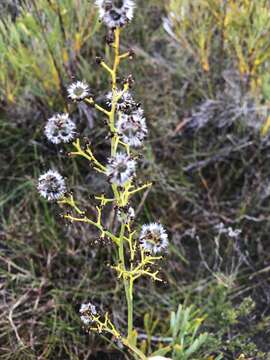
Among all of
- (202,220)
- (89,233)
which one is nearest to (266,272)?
(202,220)

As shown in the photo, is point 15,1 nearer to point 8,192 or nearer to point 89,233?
point 8,192

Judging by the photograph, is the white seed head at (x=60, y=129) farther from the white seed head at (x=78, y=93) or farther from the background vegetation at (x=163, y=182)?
the background vegetation at (x=163, y=182)

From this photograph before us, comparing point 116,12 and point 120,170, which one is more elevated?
point 116,12

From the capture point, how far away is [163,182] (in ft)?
6.64

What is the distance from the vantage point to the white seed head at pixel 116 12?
3.24ft

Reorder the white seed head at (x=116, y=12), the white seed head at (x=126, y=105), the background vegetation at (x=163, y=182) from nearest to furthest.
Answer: the white seed head at (x=116, y=12), the white seed head at (x=126, y=105), the background vegetation at (x=163, y=182)

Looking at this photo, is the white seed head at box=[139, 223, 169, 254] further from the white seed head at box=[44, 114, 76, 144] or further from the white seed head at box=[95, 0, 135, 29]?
the white seed head at box=[95, 0, 135, 29]

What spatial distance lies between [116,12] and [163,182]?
3.58 ft

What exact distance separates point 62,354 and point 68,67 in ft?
3.44

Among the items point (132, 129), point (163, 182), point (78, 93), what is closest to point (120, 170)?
point (132, 129)

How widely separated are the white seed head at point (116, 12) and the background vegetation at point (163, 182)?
0.89 m

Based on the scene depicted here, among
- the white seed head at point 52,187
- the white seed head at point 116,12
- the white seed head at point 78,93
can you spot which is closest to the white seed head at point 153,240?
the white seed head at point 52,187

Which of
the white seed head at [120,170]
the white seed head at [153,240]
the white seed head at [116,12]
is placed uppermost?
the white seed head at [116,12]

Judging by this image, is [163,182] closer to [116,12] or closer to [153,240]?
[153,240]
